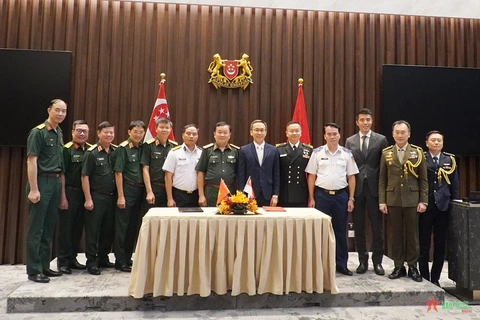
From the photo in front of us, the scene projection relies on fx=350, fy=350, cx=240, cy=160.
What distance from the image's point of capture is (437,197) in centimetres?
316

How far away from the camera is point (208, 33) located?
4457mm

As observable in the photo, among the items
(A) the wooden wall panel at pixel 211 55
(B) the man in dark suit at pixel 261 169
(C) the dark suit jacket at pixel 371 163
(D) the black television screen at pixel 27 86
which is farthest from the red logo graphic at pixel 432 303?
(D) the black television screen at pixel 27 86

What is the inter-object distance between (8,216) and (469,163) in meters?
5.88

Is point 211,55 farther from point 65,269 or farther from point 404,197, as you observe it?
point 65,269

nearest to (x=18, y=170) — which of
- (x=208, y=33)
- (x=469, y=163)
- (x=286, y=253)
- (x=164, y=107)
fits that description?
(x=164, y=107)

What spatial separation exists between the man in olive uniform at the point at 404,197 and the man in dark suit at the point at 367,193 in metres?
0.13

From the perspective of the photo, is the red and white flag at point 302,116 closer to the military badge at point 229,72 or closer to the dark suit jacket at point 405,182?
the military badge at point 229,72

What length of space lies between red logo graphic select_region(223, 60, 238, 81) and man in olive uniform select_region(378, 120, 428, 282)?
207 centimetres

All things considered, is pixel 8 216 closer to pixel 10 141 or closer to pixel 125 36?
pixel 10 141

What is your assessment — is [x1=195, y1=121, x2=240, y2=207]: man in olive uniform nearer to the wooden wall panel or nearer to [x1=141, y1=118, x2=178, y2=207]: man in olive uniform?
[x1=141, y1=118, x2=178, y2=207]: man in olive uniform

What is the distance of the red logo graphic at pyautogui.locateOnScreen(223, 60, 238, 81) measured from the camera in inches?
173

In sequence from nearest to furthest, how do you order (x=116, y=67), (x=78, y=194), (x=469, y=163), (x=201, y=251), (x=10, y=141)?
(x=201, y=251), (x=78, y=194), (x=10, y=141), (x=116, y=67), (x=469, y=163)

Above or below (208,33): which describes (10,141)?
below

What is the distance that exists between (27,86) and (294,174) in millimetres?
3286
